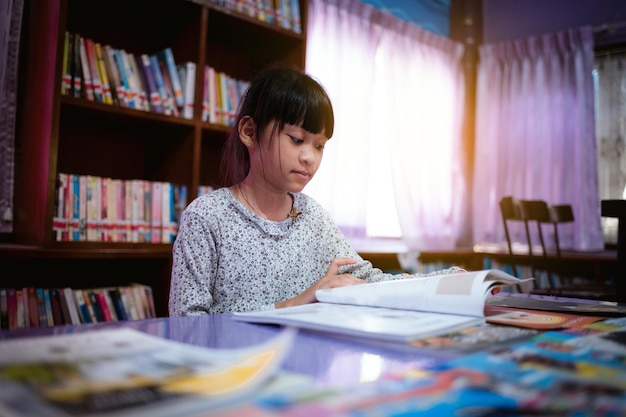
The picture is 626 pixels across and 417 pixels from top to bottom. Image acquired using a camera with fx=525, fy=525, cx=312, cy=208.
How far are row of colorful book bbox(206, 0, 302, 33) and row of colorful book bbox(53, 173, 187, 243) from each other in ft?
2.70

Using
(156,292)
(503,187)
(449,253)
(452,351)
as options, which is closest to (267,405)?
(452,351)

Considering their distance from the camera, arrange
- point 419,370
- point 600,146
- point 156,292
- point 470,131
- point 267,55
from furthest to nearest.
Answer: point 470,131 < point 600,146 < point 267,55 < point 156,292 < point 419,370

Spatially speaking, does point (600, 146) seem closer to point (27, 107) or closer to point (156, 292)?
point (156, 292)

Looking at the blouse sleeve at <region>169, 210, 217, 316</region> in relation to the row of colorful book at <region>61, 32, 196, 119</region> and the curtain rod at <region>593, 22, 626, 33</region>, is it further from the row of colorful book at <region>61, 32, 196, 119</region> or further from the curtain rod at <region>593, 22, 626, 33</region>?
the curtain rod at <region>593, 22, 626, 33</region>

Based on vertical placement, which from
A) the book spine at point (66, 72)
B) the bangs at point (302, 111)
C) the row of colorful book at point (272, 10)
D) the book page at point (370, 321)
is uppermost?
the row of colorful book at point (272, 10)

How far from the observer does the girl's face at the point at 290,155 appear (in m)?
1.24

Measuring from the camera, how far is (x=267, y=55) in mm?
2668

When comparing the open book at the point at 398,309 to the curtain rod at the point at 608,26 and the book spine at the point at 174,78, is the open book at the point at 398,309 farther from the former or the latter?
the curtain rod at the point at 608,26

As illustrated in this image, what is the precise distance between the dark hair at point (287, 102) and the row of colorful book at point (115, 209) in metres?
0.82

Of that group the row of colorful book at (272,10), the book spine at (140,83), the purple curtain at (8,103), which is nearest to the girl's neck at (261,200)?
the book spine at (140,83)

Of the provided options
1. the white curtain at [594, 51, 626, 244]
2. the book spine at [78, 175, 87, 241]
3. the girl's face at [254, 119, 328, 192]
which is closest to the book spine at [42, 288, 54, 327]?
the book spine at [78, 175, 87, 241]

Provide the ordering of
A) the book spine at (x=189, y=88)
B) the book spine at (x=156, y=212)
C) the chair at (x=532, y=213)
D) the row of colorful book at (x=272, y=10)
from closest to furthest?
the book spine at (x=156, y=212), the book spine at (x=189, y=88), the row of colorful book at (x=272, y=10), the chair at (x=532, y=213)

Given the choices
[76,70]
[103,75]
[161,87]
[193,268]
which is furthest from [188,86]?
[193,268]

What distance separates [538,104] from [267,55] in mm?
2109
